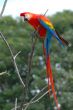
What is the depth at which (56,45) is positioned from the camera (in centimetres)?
759

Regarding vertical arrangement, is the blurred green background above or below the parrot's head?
below

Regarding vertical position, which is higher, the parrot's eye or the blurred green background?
the parrot's eye

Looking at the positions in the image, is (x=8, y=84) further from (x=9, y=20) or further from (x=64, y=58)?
(x=9, y=20)

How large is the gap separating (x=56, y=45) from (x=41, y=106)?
5.57ft

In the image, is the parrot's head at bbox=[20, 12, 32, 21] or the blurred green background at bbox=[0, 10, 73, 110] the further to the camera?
the blurred green background at bbox=[0, 10, 73, 110]

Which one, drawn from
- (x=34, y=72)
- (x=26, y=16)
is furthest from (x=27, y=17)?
(x=34, y=72)

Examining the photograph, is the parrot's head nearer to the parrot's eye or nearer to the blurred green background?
the parrot's eye

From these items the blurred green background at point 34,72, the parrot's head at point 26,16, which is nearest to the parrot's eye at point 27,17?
the parrot's head at point 26,16

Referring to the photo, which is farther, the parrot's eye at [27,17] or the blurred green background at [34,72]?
the blurred green background at [34,72]

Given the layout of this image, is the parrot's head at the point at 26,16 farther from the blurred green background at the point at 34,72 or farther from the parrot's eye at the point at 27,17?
the blurred green background at the point at 34,72

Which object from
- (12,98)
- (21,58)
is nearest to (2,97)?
(12,98)

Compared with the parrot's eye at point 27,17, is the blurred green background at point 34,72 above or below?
below

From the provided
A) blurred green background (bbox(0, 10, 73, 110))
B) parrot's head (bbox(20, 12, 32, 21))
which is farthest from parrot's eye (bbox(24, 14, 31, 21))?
A: blurred green background (bbox(0, 10, 73, 110))

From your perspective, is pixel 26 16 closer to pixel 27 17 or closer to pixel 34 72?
pixel 27 17
